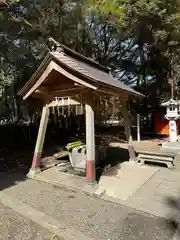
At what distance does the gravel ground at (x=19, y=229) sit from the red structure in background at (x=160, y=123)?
1017 centimetres

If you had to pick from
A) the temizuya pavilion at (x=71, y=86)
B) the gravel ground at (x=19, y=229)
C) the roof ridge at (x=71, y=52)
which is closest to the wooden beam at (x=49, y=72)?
the temizuya pavilion at (x=71, y=86)

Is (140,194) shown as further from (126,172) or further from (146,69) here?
(146,69)

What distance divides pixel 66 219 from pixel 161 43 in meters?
9.32

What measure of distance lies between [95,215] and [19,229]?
3.86ft

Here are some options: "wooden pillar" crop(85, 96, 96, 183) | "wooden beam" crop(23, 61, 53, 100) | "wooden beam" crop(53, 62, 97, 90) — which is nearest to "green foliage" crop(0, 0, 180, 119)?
"wooden beam" crop(23, 61, 53, 100)

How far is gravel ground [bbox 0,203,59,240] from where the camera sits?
2908 mm

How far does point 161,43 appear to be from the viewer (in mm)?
10094

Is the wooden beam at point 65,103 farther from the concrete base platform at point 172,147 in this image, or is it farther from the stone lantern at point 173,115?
the stone lantern at point 173,115

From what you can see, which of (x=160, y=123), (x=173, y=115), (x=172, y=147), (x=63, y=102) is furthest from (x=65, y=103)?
(x=160, y=123)

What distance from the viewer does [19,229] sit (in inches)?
121

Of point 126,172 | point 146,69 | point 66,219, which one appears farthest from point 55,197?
point 146,69

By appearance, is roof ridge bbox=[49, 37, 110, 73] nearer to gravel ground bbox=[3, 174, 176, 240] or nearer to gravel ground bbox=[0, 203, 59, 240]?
gravel ground bbox=[3, 174, 176, 240]

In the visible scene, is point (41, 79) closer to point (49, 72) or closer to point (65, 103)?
point (49, 72)

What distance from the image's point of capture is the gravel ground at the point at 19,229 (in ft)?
9.54
